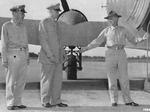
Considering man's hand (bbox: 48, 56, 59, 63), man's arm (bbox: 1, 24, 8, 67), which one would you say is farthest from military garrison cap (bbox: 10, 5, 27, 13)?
man's hand (bbox: 48, 56, 59, 63)

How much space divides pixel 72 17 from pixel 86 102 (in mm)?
6542

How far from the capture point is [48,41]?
24.7 ft

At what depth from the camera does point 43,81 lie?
759 cm

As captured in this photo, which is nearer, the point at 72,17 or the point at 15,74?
the point at 15,74

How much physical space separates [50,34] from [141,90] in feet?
14.5

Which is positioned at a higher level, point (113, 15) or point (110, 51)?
point (113, 15)

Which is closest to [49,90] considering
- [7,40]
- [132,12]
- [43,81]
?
[43,81]

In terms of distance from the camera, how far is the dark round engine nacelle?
556 inches

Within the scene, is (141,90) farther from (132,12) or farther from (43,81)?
(43,81)

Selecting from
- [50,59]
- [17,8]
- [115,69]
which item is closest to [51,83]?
[50,59]

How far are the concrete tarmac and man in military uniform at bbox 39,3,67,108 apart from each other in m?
0.32

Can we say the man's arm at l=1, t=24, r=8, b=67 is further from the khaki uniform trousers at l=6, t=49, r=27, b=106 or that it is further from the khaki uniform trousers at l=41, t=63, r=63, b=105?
the khaki uniform trousers at l=41, t=63, r=63, b=105

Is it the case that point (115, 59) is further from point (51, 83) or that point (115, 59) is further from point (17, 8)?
point (17, 8)

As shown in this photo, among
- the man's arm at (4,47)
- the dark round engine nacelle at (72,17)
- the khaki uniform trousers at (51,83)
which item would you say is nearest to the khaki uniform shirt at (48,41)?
the khaki uniform trousers at (51,83)
